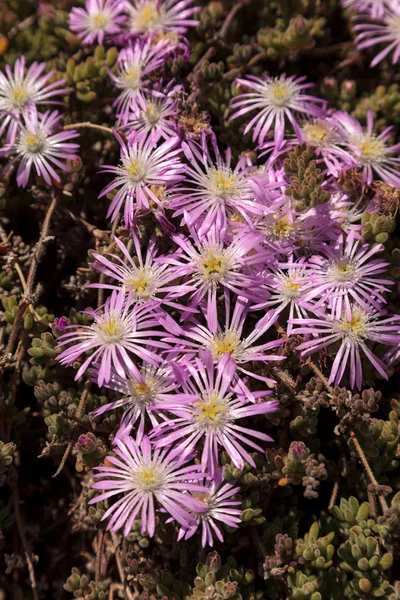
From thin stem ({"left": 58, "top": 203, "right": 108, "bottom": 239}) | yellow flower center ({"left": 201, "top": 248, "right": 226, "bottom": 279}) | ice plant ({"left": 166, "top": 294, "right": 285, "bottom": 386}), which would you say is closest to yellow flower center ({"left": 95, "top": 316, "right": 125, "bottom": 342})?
ice plant ({"left": 166, "top": 294, "right": 285, "bottom": 386})

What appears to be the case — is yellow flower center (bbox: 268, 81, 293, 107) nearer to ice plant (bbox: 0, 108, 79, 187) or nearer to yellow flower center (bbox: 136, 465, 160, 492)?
ice plant (bbox: 0, 108, 79, 187)

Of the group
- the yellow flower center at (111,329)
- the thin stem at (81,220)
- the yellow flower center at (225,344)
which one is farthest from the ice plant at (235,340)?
the thin stem at (81,220)

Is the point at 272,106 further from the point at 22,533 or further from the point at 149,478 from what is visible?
the point at 22,533

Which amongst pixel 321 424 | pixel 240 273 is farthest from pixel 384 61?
pixel 321 424

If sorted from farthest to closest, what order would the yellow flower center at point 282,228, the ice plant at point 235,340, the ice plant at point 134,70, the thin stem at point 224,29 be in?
the thin stem at point 224,29 → the ice plant at point 134,70 → the yellow flower center at point 282,228 → the ice plant at point 235,340

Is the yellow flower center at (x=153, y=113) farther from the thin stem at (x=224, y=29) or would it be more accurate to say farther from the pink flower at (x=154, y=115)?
the thin stem at (x=224, y=29)
